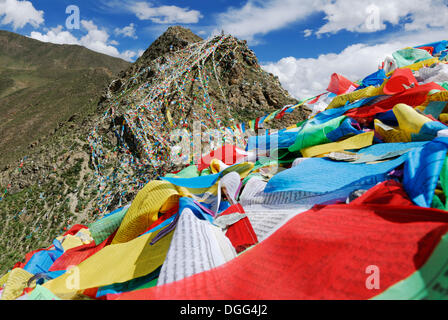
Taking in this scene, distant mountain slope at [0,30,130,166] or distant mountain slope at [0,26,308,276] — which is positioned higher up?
distant mountain slope at [0,30,130,166]

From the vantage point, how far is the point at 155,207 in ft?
6.48

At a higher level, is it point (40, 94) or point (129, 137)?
point (40, 94)

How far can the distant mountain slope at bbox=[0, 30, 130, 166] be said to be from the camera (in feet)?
→ 122

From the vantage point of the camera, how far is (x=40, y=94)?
171 ft

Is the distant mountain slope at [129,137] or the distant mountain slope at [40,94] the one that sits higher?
the distant mountain slope at [40,94]

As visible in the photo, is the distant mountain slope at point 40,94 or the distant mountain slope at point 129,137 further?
the distant mountain slope at point 40,94

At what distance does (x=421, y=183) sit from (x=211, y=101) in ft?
35.6

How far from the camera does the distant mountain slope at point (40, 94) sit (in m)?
37.2

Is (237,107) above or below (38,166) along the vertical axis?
above

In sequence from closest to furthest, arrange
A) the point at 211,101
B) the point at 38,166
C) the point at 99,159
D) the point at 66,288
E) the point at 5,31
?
the point at 66,288
the point at 99,159
the point at 211,101
the point at 38,166
the point at 5,31

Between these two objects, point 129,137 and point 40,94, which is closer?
point 129,137
